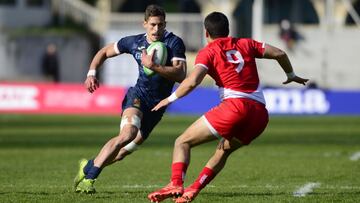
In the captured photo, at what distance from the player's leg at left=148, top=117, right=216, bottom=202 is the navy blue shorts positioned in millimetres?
1716

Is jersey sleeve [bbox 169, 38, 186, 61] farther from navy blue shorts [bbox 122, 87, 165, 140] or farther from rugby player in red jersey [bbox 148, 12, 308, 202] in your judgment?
rugby player in red jersey [bbox 148, 12, 308, 202]

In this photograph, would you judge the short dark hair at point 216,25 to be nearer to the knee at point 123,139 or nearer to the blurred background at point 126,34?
the knee at point 123,139

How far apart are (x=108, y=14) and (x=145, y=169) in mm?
32117

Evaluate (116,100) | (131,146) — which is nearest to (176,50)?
(131,146)

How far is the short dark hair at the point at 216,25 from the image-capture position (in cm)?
1106

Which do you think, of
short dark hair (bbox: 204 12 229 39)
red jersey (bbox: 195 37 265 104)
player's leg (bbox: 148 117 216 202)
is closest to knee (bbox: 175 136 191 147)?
player's leg (bbox: 148 117 216 202)

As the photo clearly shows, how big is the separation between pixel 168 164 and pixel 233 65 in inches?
253

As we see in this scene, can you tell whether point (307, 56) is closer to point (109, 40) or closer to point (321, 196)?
point (109, 40)

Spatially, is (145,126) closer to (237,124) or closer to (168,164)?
(237,124)

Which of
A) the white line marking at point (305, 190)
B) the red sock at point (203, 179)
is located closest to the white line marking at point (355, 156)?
the white line marking at point (305, 190)

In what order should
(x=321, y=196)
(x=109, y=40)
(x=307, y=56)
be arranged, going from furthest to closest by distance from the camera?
(x=109, y=40) < (x=307, y=56) < (x=321, y=196)

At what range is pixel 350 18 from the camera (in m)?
46.2

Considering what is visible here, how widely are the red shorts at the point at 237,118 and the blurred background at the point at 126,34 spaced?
2326 centimetres

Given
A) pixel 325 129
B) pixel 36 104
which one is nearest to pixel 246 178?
pixel 325 129
